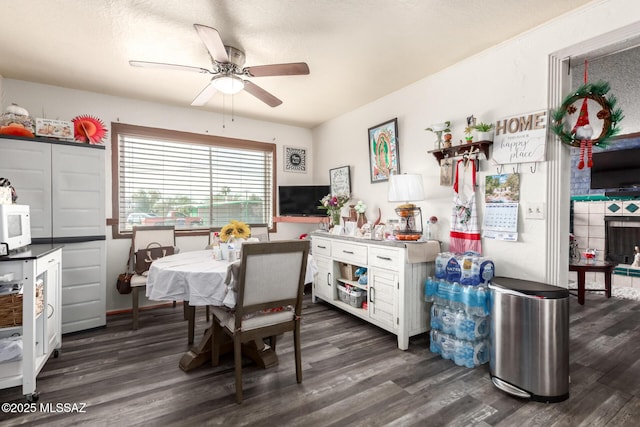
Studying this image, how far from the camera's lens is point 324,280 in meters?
3.91

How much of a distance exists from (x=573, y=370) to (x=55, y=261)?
→ 165 inches

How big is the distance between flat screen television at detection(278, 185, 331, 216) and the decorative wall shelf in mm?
1935

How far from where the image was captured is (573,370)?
237 centimetres

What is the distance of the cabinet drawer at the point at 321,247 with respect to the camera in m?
3.82

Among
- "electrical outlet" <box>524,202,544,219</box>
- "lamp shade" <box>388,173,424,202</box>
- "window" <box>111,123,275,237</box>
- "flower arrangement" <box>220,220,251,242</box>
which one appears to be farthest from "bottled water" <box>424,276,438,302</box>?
"window" <box>111,123,275,237</box>

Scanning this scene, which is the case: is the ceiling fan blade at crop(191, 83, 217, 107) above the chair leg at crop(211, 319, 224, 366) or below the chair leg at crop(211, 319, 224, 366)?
above

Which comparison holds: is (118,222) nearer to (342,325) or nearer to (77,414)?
(77,414)

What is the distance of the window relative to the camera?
3871 millimetres

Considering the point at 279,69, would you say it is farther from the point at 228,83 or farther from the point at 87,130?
the point at 87,130

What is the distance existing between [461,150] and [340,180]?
194cm

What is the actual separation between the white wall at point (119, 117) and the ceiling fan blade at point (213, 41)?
2106 millimetres

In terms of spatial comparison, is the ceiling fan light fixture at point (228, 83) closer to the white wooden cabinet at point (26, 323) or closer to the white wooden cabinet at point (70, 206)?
the white wooden cabinet at point (70, 206)

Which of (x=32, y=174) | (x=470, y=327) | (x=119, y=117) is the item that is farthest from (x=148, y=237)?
(x=470, y=327)

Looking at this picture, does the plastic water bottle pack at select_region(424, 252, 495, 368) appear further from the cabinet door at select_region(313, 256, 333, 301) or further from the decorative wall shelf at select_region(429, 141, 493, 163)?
the cabinet door at select_region(313, 256, 333, 301)
